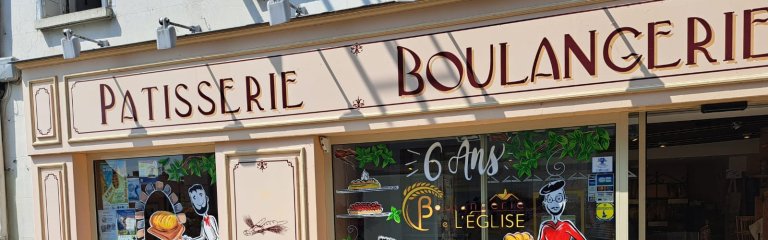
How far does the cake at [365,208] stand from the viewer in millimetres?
4652

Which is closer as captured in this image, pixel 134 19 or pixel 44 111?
pixel 134 19

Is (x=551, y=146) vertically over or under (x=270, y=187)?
over

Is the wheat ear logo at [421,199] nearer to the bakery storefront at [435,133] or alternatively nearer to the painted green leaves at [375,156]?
the bakery storefront at [435,133]

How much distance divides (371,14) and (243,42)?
1423mm

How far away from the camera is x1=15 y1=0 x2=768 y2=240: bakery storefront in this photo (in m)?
3.57

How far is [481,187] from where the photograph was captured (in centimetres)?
431

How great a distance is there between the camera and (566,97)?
3682 mm

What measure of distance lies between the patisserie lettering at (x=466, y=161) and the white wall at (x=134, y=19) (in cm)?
158

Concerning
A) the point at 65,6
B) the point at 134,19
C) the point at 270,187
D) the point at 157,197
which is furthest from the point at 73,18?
the point at 270,187

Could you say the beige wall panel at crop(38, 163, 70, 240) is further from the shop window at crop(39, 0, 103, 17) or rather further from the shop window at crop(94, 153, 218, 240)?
the shop window at crop(39, 0, 103, 17)

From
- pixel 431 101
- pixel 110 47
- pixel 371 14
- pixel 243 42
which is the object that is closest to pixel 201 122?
pixel 243 42

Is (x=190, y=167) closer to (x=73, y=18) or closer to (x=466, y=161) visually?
(x=73, y=18)

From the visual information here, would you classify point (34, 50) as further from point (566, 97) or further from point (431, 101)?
point (566, 97)

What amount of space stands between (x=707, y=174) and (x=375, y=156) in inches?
142
